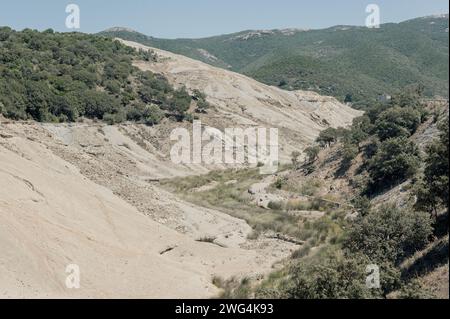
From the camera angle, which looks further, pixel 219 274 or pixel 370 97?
pixel 370 97

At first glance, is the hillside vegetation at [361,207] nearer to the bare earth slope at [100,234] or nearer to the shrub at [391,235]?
the shrub at [391,235]

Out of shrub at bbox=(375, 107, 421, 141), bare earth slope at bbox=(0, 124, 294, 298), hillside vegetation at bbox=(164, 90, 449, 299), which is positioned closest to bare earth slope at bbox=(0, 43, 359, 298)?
bare earth slope at bbox=(0, 124, 294, 298)

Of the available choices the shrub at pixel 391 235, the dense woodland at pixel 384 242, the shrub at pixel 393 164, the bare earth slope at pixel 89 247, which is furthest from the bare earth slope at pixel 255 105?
the shrub at pixel 391 235

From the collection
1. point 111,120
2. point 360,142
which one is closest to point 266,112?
point 111,120

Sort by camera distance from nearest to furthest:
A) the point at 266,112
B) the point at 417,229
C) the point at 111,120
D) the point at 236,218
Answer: the point at 417,229, the point at 236,218, the point at 111,120, the point at 266,112

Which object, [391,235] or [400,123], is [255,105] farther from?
[391,235]

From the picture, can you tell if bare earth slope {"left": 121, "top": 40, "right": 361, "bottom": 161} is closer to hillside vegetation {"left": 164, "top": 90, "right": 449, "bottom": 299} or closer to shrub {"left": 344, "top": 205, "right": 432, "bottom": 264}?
hillside vegetation {"left": 164, "top": 90, "right": 449, "bottom": 299}

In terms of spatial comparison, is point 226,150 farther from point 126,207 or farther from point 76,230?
point 76,230

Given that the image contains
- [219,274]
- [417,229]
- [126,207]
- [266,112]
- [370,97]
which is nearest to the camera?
[417,229]
